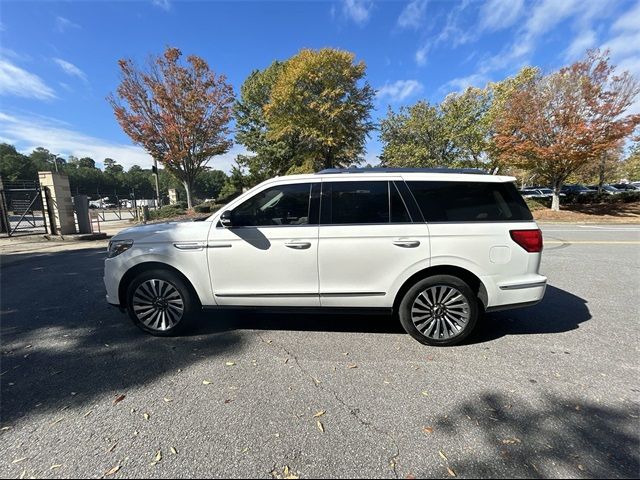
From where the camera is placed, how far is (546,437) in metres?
2.17

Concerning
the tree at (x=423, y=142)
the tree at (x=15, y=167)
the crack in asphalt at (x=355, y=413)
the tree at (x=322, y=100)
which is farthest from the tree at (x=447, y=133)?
the tree at (x=15, y=167)

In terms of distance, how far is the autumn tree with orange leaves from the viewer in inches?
621

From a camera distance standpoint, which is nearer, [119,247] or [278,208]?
[278,208]

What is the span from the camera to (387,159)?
27.8 meters

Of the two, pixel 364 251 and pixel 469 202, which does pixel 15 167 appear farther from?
pixel 469 202

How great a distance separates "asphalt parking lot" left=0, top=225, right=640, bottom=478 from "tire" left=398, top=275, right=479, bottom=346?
0.59ft

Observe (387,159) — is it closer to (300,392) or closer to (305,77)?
(305,77)

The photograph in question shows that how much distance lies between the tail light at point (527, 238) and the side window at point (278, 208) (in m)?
2.08

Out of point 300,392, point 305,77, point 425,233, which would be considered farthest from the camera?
point 305,77

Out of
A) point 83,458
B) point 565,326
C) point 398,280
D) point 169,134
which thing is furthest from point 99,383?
point 169,134

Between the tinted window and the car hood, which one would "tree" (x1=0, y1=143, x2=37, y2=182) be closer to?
the car hood

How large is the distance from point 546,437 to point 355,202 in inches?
96.8

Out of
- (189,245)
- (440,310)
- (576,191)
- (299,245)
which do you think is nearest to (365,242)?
(299,245)

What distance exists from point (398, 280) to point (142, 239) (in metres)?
2.87
